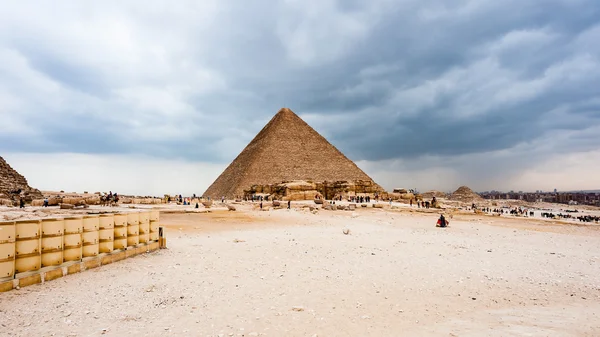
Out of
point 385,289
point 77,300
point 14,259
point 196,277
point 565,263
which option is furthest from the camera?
point 565,263

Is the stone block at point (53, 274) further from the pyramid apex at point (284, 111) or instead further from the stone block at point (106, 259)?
the pyramid apex at point (284, 111)

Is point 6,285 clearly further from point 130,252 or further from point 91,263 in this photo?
point 130,252

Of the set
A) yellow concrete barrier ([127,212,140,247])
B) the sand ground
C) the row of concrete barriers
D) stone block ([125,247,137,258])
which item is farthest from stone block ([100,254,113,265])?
yellow concrete barrier ([127,212,140,247])

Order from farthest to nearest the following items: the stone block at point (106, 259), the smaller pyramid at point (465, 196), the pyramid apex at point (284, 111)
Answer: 1. the pyramid apex at point (284, 111)
2. the smaller pyramid at point (465, 196)
3. the stone block at point (106, 259)

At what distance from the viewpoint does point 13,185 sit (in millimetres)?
36188

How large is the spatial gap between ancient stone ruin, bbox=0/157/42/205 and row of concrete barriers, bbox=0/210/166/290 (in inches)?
1329

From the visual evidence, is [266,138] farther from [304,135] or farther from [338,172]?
[338,172]

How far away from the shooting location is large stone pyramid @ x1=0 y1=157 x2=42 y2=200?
34.6m

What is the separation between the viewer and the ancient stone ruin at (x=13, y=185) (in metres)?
34.3

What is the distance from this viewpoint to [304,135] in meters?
97.7

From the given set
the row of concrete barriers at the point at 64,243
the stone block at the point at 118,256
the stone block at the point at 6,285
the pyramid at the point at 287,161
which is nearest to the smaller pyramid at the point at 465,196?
the pyramid at the point at 287,161

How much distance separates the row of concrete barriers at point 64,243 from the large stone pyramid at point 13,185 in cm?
3457

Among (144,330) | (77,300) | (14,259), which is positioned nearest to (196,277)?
(77,300)

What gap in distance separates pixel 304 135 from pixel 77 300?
9342cm
